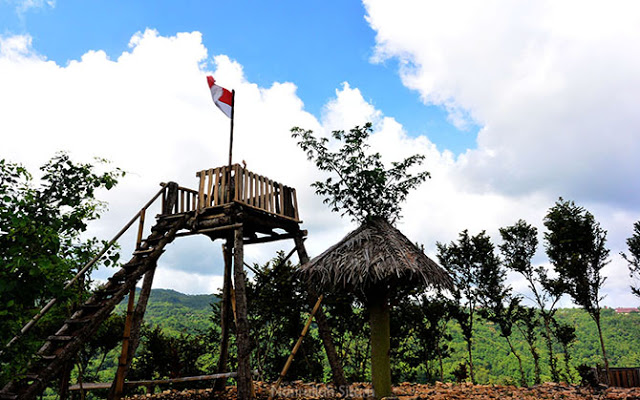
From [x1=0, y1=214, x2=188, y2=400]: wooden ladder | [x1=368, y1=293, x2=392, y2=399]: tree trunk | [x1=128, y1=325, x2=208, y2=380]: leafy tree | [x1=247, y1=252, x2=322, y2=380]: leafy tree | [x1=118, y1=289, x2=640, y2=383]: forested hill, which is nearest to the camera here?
[x1=0, y1=214, x2=188, y2=400]: wooden ladder

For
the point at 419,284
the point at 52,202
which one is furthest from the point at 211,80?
the point at 419,284

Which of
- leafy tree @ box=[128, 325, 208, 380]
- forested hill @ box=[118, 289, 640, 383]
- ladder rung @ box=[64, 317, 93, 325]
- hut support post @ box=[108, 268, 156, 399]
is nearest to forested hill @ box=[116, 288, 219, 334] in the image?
forested hill @ box=[118, 289, 640, 383]

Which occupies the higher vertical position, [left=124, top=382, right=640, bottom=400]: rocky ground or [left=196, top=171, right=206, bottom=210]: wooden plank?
[left=196, top=171, right=206, bottom=210]: wooden plank

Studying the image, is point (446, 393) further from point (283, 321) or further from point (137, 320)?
point (137, 320)

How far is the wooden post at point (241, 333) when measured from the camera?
7.58 m

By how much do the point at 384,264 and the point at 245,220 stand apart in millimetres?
3293

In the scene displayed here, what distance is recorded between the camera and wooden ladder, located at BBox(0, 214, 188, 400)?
17.3 feet

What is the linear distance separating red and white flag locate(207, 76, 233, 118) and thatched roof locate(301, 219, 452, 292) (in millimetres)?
3901

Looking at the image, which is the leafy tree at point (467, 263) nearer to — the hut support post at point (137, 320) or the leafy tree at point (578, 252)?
the leafy tree at point (578, 252)

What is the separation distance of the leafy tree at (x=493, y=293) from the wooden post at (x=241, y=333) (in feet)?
34.4

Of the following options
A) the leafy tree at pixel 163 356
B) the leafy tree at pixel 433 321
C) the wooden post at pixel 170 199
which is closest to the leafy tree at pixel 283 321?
the leafy tree at pixel 163 356

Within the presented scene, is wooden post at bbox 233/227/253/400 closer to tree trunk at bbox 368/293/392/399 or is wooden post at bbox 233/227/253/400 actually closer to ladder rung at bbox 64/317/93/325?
tree trunk at bbox 368/293/392/399

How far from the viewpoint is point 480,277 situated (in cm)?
1570

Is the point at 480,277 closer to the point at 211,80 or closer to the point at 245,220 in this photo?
the point at 245,220
